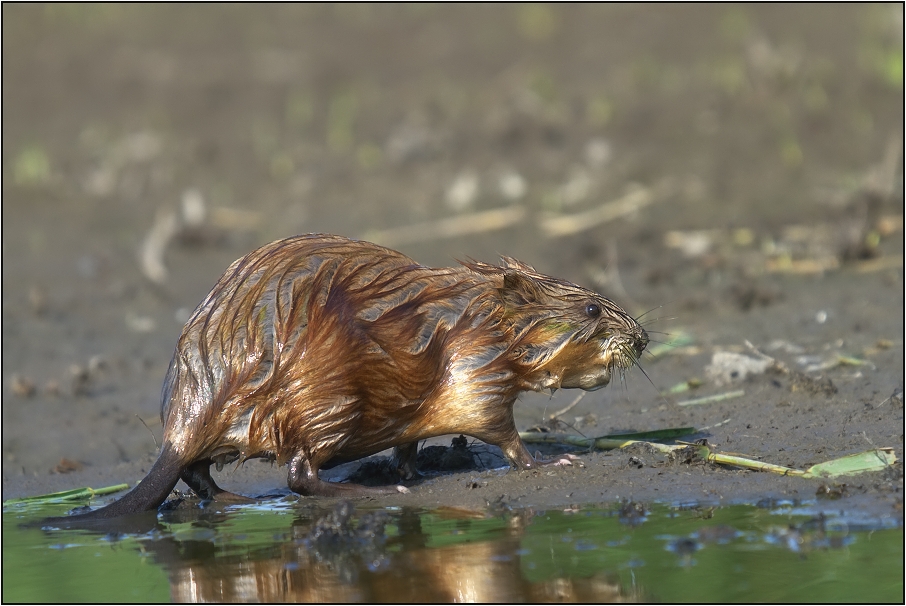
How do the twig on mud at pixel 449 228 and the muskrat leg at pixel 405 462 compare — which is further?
the twig on mud at pixel 449 228

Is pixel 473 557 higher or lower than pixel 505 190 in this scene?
lower

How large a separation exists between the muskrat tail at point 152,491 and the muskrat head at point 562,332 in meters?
1.52

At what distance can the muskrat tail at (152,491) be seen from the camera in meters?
5.11

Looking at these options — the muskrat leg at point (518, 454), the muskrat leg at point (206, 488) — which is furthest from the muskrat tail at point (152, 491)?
the muskrat leg at point (518, 454)

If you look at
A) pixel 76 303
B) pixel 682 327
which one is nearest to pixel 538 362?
pixel 682 327

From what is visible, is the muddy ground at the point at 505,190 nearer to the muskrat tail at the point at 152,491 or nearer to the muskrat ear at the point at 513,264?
the muskrat tail at the point at 152,491

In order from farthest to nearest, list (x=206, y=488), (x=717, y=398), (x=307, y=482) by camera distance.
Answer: (x=717, y=398)
(x=206, y=488)
(x=307, y=482)

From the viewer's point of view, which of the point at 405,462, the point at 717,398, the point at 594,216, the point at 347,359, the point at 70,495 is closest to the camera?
the point at 347,359

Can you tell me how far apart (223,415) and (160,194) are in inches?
305

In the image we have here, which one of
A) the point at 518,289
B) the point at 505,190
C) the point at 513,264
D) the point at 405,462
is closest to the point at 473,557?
the point at 405,462

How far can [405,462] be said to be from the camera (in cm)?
567

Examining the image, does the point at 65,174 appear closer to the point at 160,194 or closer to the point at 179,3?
the point at 160,194

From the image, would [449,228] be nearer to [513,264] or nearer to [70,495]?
[513,264]

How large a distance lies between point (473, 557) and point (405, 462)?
1.43 meters
